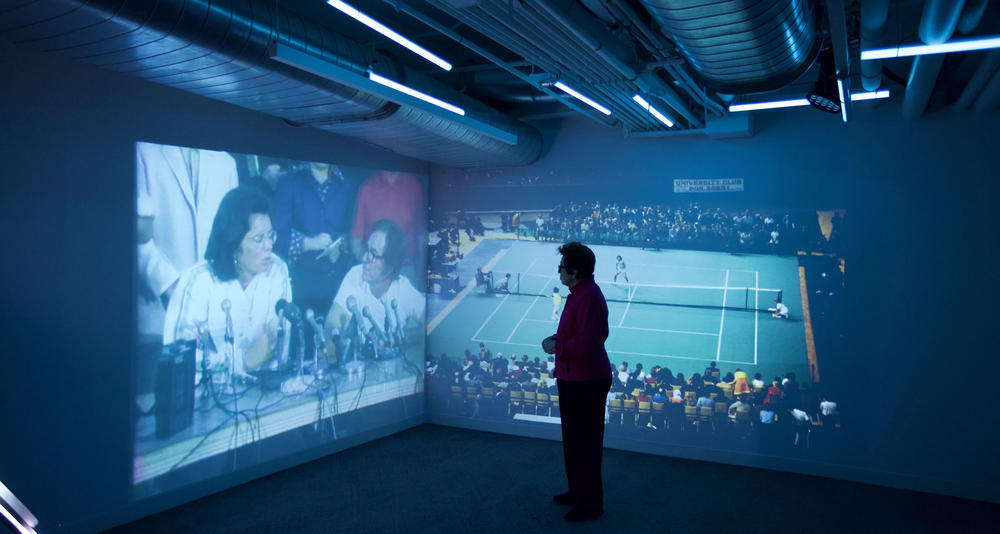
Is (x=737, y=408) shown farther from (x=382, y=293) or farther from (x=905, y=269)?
(x=382, y=293)

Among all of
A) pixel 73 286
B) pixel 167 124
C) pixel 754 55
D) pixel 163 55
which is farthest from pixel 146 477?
pixel 754 55

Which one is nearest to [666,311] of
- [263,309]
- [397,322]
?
[397,322]

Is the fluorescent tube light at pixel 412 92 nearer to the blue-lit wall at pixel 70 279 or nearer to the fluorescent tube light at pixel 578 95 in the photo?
the fluorescent tube light at pixel 578 95

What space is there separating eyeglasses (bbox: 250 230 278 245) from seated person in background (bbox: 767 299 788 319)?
3.83 meters

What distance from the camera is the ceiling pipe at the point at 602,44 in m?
2.64

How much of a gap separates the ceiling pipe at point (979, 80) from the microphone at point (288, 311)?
177 inches

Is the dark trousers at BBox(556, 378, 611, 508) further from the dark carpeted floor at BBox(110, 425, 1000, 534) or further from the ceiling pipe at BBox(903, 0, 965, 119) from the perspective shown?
the ceiling pipe at BBox(903, 0, 965, 119)

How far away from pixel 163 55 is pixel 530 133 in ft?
10.5

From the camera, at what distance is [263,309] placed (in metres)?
4.33

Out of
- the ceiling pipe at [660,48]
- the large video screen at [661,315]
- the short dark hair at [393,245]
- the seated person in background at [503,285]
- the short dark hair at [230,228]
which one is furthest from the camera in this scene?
the seated person in background at [503,285]

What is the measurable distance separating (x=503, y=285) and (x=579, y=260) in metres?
2.28

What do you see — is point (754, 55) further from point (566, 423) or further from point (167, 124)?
point (167, 124)

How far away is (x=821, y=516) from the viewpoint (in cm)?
378

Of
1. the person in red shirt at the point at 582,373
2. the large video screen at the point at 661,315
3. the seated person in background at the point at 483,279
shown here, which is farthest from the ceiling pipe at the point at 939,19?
the seated person in background at the point at 483,279
